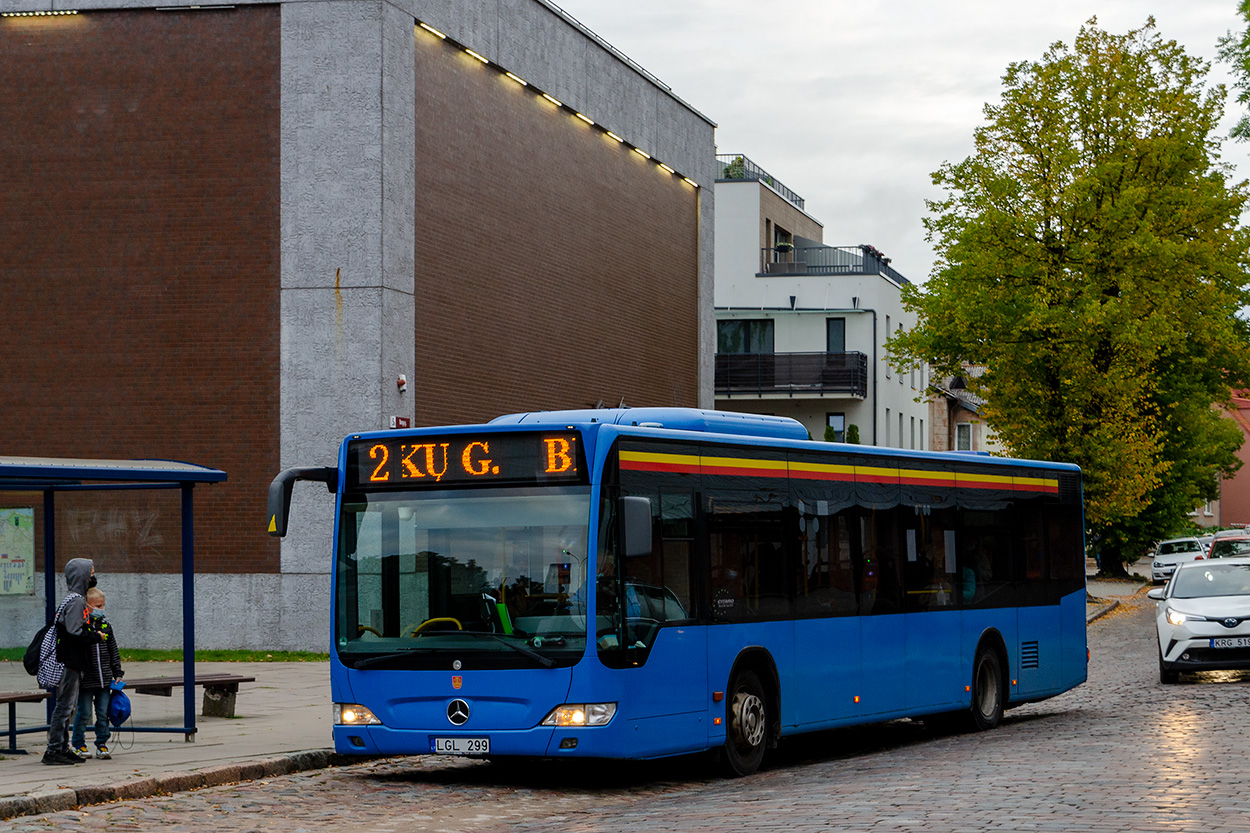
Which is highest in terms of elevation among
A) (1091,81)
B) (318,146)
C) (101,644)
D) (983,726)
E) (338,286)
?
(1091,81)

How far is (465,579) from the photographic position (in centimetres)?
1180

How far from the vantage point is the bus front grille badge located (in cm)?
1179

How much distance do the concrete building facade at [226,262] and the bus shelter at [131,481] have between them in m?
8.84

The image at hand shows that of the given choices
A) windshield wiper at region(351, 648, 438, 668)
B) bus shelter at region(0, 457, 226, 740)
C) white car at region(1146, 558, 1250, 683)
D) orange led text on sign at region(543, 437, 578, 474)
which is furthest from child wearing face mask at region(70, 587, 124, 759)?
white car at region(1146, 558, 1250, 683)

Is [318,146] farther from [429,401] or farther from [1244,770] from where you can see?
[1244,770]

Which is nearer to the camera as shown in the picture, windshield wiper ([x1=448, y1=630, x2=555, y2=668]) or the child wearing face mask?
windshield wiper ([x1=448, y1=630, x2=555, y2=668])

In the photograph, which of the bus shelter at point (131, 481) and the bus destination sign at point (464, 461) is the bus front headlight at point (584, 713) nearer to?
the bus destination sign at point (464, 461)

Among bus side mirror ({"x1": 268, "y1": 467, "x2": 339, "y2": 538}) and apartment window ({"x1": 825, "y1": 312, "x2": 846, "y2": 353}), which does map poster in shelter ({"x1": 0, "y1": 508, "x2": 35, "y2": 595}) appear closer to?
bus side mirror ({"x1": 268, "y1": 467, "x2": 339, "y2": 538})

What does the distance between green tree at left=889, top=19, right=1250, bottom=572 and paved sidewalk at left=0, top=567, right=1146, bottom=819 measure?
26.4 m

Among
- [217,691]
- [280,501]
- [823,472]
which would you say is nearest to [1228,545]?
[823,472]

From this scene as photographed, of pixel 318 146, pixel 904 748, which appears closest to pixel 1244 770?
pixel 904 748

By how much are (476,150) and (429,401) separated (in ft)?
14.7

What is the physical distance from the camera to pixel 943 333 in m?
43.7

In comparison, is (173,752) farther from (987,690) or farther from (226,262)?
(226,262)
